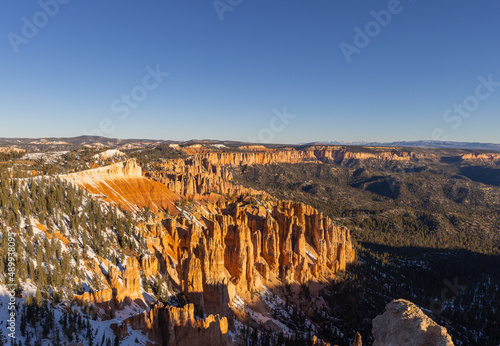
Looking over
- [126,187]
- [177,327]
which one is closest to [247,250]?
[177,327]

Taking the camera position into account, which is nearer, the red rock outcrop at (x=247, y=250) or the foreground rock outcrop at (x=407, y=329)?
the foreground rock outcrop at (x=407, y=329)

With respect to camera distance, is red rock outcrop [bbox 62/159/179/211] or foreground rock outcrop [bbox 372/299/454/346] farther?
red rock outcrop [bbox 62/159/179/211]

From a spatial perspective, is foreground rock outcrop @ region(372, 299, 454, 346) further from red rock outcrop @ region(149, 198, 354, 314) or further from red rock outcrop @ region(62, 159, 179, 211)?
red rock outcrop @ region(62, 159, 179, 211)

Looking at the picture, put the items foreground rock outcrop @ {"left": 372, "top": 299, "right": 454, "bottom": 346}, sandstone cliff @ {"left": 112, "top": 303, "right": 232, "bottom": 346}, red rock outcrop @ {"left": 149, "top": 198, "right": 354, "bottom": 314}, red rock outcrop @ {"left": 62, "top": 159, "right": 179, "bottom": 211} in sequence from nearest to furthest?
1. foreground rock outcrop @ {"left": 372, "top": 299, "right": 454, "bottom": 346}
2. sandstone cliff @ {"left": 112, "top": 303, "right": 232, "bottom": 346}
3. red rock outcrop @ {"left": 149, "top": 198, "right": 354, "bottom": 314}
4. red rock outcrop @ {"left": 62, "top": 159, "right": 179, "bottom": 211}

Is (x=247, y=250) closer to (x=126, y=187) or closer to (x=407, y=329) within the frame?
(x=407, y=329)

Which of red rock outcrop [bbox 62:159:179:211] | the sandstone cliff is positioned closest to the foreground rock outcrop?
the sandstone cliff

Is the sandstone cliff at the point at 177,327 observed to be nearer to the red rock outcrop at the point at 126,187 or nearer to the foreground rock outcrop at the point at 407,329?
the foreground rock outcrop at the point at 407,329

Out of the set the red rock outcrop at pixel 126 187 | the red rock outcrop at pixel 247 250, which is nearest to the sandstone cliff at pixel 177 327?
the red rock outcrop at pixel 247 250

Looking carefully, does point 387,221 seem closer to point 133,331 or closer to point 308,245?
point 308,245

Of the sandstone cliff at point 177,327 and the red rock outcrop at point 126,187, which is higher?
the red rock outcrop at point 126,187
